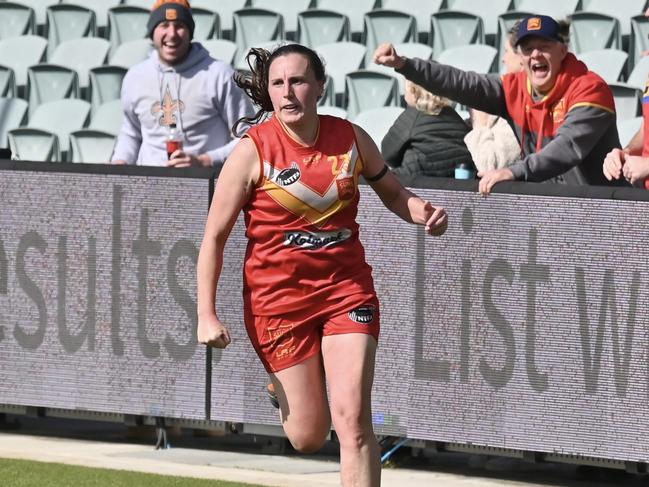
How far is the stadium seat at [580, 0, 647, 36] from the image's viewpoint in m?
12.9

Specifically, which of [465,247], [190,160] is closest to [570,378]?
[465,247]

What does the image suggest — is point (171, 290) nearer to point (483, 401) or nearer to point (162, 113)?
point (162, 113)

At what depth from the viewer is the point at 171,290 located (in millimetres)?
7242

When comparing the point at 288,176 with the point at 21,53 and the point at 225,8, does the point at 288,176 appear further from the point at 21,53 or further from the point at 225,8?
the point at 21,53

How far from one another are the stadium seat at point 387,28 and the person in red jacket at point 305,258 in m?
8.72

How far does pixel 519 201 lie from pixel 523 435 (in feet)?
3.49

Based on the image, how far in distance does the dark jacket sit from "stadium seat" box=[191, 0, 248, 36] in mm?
7644

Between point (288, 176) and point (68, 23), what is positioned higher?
point (68, 23)

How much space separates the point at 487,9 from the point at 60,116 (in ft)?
14.1

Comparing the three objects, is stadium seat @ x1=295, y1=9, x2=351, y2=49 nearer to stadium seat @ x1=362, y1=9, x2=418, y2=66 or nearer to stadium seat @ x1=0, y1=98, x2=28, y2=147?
stadium seat @ x1=362, y1=9, x2=418, y2=66

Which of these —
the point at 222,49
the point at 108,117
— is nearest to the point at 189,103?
the point at 108,117

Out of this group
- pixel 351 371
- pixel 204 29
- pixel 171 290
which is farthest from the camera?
pixel 204 29

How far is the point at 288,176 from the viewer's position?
4824mm

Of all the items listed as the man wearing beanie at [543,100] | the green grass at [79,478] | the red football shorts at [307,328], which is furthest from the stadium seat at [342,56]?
the red football shorts at [307,328]
